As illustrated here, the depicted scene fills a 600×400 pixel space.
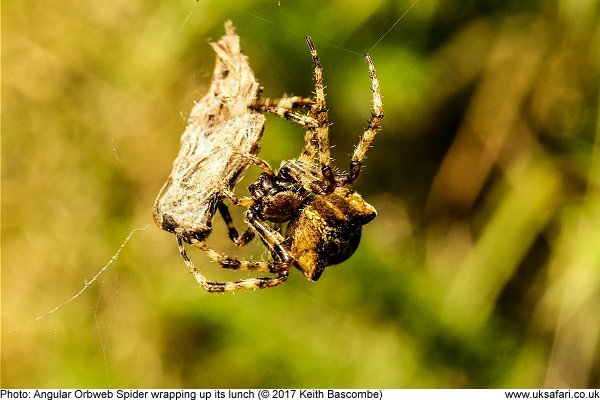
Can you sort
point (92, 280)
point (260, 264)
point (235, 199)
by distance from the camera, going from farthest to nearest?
point (92, 280)
point (260, 264)
point (235, 199)

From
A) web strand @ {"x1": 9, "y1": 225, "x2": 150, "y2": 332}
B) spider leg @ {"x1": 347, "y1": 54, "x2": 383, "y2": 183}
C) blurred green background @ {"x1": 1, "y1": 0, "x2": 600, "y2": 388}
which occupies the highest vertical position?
spider leg @ {"x1": 347, "y1": 54, "x2": 383, "y2": 183}

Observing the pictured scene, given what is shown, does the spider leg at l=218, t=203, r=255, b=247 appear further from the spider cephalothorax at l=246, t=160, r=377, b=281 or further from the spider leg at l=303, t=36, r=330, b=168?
the spider leg at l=303, t=36, r=330, b=168

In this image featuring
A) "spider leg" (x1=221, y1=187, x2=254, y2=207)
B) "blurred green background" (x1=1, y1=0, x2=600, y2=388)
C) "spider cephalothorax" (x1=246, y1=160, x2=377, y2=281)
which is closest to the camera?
"spider leg" (x1=221, y1=187, x2=254, y2=207)

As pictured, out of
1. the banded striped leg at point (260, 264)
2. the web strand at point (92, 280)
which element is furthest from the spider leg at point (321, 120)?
the web strand at point (92, 280)

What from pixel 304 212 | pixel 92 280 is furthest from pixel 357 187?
pixel 92 280

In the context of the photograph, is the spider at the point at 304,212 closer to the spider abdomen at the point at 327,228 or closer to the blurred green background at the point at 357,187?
the spider abdomen at the point at 327,228

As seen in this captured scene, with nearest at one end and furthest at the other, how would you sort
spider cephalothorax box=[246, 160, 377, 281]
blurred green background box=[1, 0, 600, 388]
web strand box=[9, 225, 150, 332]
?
1. spider cephalothorax box=[246, 160, 377, 281]
2. blurred green background box=[1, 0, 600, 388]
3. web strand box=[9, 225, 150, 332]

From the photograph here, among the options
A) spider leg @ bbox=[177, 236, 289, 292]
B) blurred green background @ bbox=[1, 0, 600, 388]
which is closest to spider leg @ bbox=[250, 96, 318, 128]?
spider leg @ bbox=[177, 236, 289, 292]

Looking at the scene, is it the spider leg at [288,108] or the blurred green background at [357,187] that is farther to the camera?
the blurred green background at [357,187]

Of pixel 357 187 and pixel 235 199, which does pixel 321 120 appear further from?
pixel 357 187

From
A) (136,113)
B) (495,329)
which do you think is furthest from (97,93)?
(495,329)
